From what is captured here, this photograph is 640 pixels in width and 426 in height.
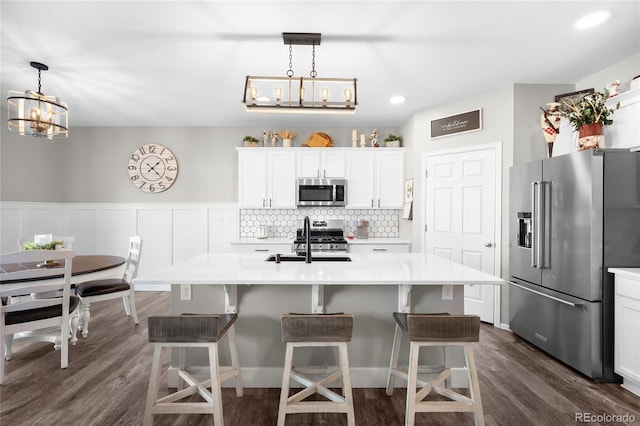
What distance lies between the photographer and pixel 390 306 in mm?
2355

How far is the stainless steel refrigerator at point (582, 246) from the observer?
7.98 feet

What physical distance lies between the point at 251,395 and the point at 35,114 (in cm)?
287

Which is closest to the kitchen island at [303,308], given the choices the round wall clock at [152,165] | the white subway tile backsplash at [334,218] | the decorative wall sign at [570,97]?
the decorative wall sign at [570,97]

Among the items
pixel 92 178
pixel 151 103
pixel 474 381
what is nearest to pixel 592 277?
pixel 474 381

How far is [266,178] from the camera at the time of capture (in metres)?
4.79

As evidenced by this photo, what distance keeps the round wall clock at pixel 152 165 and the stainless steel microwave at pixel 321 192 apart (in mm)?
2183

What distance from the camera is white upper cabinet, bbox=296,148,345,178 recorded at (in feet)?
15.7

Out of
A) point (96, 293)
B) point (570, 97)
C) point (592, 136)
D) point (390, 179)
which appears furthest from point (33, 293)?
point (570, 97)

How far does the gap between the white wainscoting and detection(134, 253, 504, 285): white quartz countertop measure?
8.86ft

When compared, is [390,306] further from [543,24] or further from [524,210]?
[543,24]

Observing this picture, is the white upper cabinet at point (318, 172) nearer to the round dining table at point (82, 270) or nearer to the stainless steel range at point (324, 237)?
the stainless steel range at point (324, 237)

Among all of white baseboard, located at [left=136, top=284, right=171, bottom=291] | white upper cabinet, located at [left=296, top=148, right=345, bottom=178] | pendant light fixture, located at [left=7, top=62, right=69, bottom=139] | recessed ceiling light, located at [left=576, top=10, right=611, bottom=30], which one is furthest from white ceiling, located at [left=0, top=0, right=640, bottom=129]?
white baseboard, located at [left=136, top=284, right=171, bottom=291]

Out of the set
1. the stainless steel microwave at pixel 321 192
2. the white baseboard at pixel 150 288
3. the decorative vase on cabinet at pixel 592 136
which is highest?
the decorative vase on cabinet at pixel 592 136

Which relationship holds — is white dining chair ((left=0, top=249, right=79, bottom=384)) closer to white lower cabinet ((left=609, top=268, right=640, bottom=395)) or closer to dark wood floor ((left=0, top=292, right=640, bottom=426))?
dark wood floor ((left=0, top=292, right=640, bottom=426))
